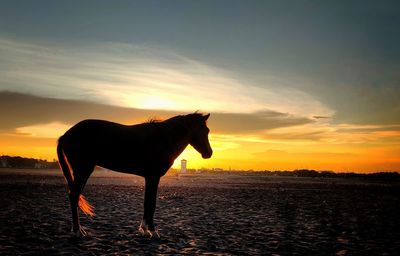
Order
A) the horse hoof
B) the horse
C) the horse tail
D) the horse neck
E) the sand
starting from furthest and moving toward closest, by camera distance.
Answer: the horse neck
the horse tail
the horse
the horse hoof
the sand

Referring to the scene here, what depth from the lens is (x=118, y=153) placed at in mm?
10250

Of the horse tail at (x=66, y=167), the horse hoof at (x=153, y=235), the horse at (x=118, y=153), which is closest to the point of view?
the horse hoof at (x=153, y=235)

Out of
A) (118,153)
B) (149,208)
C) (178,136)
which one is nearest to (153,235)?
(149,208)

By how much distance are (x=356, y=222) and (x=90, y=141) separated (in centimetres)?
1072

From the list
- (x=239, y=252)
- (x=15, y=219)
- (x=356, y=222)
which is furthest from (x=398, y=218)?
(x=15, y=219)

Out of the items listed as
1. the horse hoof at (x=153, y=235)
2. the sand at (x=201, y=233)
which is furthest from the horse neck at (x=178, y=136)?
the sand at (x=201, y=233)

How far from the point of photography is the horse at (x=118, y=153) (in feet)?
32.9

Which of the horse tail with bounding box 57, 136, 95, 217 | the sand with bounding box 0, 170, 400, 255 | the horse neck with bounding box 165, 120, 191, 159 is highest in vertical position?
the horse neck with bounding box 165, 120, 191, 159

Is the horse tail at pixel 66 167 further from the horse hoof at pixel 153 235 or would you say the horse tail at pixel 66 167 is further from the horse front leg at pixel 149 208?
the horse hoof at pixel 153 235

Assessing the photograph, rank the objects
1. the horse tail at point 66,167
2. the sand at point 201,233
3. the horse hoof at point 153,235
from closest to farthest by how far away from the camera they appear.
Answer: the sand at point 201,233 < the horse hoof at point 153,235 < the horse tail at point 66,167

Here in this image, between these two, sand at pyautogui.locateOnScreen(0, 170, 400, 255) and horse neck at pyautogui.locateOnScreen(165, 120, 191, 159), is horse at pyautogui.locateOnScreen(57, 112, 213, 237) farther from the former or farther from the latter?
sand at pyautogui.locateOnScreen(0, 170, 400, 255)

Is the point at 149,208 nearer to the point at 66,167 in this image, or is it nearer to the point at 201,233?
the point at 201,233

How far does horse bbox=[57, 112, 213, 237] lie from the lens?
10031 millimetres

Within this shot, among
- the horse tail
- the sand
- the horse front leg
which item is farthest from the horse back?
the sand
